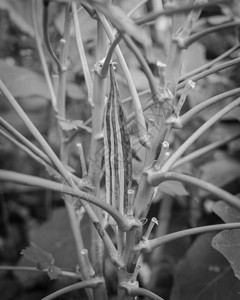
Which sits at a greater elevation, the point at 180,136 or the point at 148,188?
the point at 148,188

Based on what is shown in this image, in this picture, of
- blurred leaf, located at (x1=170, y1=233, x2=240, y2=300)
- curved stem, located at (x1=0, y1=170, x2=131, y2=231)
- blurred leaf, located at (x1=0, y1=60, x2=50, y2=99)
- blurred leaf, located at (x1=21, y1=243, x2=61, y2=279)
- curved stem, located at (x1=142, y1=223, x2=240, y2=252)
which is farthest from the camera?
blurred leaf, located at (x1=0, y1=60, x2=50, y2=99)

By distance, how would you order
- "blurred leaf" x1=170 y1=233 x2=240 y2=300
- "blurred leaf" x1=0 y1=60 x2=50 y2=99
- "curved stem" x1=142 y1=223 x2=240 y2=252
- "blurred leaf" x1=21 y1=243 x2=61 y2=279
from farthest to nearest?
"blurred leaf" x1=0 y1=60 x2=50 y2=99 → "blurred leaf" x1=170 y1=233 x2=240 y2=300 → "blurred leaf" x1=21 y1=243 x2=61 y2=279 → "curved stem" x1=142 y1=223 x2=240 y2=252

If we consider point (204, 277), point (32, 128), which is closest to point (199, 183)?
point (32, 128)

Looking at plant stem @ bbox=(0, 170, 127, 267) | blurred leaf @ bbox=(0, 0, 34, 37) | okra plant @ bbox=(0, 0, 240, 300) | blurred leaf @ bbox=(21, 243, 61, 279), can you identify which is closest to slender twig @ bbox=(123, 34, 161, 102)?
okra plant @ bbox=(0, 0, 240, 300)

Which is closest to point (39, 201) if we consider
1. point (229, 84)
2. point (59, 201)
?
point (59, 201)

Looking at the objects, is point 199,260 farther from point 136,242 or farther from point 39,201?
point 39,201

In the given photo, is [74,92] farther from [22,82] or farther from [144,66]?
[144,66]

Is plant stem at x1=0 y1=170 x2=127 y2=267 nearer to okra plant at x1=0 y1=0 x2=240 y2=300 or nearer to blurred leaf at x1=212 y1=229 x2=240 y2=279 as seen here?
okra plant at x1=0 y1=0 x2=240 y2=300
